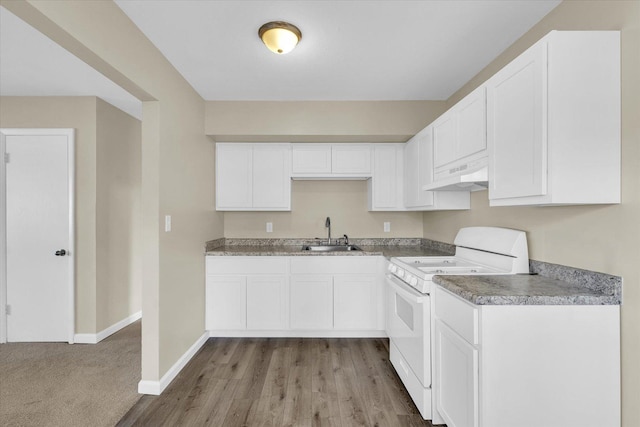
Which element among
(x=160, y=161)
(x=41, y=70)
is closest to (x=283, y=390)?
(x=160, y=161)

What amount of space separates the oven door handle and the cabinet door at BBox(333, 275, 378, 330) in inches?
21.1

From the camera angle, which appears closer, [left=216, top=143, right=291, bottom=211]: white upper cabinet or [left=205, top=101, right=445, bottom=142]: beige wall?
[left=205, top=101, right=445, bottom=142]: beige wall

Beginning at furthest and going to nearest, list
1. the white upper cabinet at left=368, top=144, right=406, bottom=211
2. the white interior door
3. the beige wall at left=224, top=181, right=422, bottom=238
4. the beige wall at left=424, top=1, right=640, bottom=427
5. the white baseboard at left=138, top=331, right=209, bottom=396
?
1. the beige wall at left=224, top=181, right=422, bottom=238
2. the white upper cabinet at left=368, top=144, right=406, bottom=211
3. the white interior door
4. the white baseboard at left=138, top=331, right=209, bottom=396
5. the beige wall at left=424, top=1, right=640, bottom=427

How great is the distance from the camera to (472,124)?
2.00 m

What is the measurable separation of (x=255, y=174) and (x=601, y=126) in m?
2.96

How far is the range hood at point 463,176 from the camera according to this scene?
1.92 meters

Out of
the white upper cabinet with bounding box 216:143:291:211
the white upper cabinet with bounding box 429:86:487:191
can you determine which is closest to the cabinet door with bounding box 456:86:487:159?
the white upper cabinet with bounding box 429:86:487:191

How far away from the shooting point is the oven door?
6.39 feet

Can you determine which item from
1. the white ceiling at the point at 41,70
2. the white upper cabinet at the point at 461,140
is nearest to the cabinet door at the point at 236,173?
the white ceiling at the point at 41,70

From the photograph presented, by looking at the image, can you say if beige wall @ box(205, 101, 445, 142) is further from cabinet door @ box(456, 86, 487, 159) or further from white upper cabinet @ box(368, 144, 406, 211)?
cabinet door @ box(456, 86, 487, 159)

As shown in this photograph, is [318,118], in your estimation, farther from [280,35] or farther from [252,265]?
[252,265]

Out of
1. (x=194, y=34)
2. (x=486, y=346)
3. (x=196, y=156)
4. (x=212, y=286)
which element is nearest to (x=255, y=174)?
(x=196, y=156)

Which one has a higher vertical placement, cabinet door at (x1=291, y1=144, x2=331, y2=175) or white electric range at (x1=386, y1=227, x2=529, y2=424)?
cabinet door at (x1=291, y1=144, x2=331, y2=175)

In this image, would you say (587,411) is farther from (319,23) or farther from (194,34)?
(194,34)
